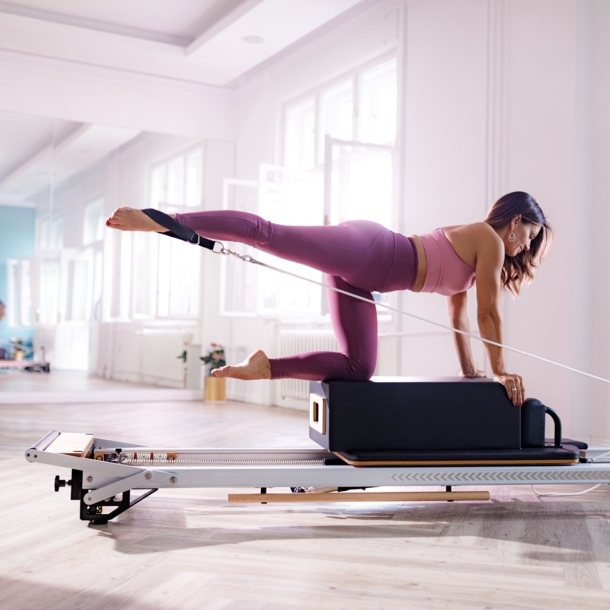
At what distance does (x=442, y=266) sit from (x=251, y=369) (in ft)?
2.49

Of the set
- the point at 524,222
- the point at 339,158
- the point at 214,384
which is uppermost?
the point at 339,158

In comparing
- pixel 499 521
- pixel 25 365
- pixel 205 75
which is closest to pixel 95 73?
pixel 205 75

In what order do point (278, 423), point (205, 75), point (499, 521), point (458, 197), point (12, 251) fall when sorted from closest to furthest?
point (499, 521) < point (458, 197) < point (278, 423) < point (12, 251) < point (205, 75)

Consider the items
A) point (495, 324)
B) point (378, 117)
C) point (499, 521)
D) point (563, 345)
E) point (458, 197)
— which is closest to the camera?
point (499, 521)

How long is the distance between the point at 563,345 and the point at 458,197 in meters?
1.30

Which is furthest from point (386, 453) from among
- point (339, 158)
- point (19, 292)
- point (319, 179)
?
point (19, 292)

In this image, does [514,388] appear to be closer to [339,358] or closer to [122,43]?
[339,358]

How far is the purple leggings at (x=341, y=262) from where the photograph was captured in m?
2.29

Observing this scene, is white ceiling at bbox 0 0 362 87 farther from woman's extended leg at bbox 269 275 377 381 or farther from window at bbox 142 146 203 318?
woman's extended leg at bbox 269 275 377 381

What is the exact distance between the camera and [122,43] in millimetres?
6211

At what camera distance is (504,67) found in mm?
4289

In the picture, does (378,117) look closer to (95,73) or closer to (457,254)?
(95,73)

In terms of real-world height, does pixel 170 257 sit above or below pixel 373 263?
above

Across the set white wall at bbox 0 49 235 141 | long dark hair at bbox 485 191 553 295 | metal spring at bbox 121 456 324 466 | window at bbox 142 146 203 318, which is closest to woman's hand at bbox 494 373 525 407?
long dark hair at bbox 485 191 553 295
